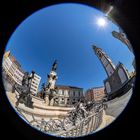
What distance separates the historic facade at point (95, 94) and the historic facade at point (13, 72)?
1.47 feet

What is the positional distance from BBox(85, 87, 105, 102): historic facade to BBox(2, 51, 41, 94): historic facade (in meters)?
0.45

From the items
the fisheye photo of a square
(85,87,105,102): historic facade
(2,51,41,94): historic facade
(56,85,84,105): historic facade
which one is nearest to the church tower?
the fisheye photo of a square

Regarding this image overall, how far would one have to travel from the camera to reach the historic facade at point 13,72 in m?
1.68

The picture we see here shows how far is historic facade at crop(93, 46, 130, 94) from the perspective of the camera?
187 cm

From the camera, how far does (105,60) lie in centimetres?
197

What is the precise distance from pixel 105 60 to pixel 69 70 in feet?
1.10

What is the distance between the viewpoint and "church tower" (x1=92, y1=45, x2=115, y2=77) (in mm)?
1918

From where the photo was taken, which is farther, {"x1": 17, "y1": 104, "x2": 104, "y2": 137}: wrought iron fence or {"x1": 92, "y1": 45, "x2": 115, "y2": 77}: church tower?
{"x1": 92, "y1": 45, "x2": 115, "y2": 77}: church tower

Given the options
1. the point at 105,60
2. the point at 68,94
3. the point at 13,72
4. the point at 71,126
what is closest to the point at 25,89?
the point at 13,72

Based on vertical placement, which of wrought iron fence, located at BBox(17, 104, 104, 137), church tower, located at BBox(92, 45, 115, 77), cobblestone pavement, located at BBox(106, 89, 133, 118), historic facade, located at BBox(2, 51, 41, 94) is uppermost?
church tower, located at BBox(92, 45, 115, 77)

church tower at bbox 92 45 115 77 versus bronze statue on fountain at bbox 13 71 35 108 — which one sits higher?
church tower at bbox 92 45 115 77

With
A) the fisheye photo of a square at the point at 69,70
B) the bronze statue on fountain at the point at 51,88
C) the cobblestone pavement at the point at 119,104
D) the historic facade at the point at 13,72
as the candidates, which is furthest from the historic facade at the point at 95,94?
the historic facade at the point at 13,72

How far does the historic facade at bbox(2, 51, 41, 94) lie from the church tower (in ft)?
1.83

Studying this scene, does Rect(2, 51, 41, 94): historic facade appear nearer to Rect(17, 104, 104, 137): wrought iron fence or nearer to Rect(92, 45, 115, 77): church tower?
Rect(17, 104, 104, 137): wrought iron fence
